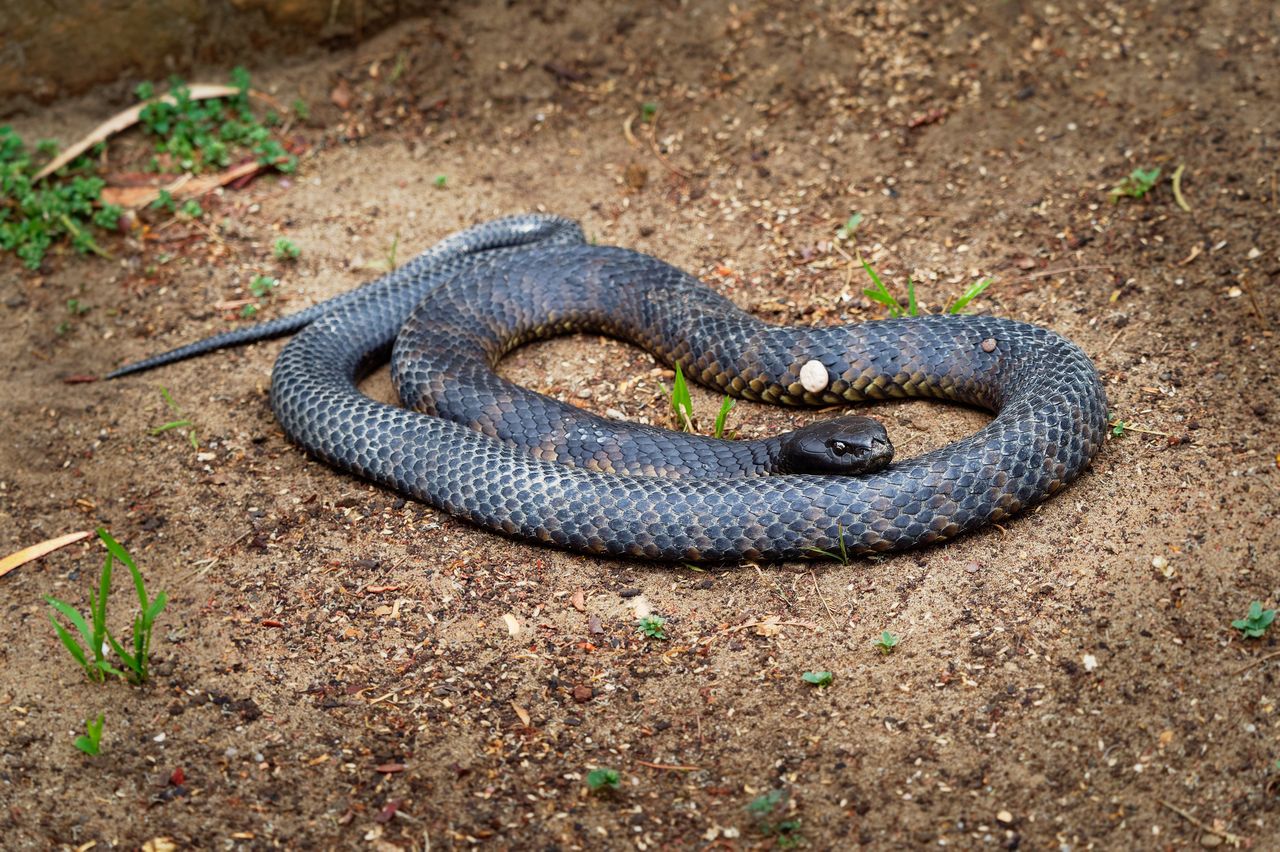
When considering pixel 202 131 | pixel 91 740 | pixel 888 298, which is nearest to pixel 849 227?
pixel 888 298

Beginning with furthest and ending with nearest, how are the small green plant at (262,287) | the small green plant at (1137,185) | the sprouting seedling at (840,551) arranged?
1. the small green plant at (262,287)
2. the small green plant at (1137,185)
3. the sprouting seedling at (840,551)

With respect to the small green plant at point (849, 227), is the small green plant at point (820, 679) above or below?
below

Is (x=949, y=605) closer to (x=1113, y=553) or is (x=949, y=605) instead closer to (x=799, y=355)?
(x=1113, y=553)

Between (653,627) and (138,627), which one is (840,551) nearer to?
(653,627)

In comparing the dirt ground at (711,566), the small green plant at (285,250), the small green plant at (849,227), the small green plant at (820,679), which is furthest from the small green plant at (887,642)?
the small green plant at (285,250)

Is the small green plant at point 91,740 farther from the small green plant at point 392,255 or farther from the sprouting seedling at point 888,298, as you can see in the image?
the sprouting seedling at point 888,298

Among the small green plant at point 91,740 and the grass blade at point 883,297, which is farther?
the grass blade at point 883,297

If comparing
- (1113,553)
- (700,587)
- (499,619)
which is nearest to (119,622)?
(499,619)
